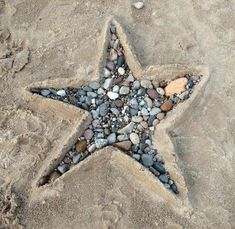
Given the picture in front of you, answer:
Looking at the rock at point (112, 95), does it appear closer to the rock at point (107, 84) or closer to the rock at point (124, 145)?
the rock at point (107, 84)

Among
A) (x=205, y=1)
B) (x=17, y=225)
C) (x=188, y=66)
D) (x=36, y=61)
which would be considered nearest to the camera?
(x=17, y=225)

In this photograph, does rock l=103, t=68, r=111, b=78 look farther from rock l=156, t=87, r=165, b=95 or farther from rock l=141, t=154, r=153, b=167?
rock l=141, t=154, r=153, b=167

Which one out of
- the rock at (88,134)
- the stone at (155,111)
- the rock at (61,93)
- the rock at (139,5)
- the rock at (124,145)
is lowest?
the rock at (124,145)

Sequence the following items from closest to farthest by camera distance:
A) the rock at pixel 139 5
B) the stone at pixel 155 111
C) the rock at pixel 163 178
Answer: the rock at pixel 163 178 < the stone at pixel 155 111 < the rock at pixel 139 5

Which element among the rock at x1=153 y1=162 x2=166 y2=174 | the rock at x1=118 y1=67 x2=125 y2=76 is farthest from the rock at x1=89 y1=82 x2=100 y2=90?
the rock at x1=153 y1=162 x2=166 y2=174

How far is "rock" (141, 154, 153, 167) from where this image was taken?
128 inches

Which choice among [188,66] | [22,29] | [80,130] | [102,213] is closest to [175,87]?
[188,66]

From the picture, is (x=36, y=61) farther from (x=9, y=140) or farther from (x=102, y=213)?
(x=102, y=213)

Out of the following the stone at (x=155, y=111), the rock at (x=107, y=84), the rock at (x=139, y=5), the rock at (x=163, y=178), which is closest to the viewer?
the rock at (x=163, y=178)

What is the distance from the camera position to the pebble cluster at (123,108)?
330 centimetres

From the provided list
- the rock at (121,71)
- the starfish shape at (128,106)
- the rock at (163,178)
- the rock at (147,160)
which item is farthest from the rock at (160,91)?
the rock at (163,178)

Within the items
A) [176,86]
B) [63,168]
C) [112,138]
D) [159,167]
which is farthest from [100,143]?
[176,86]

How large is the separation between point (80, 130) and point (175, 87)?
792 mm

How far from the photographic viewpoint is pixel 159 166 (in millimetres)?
3254
